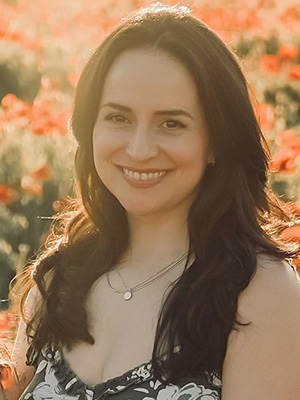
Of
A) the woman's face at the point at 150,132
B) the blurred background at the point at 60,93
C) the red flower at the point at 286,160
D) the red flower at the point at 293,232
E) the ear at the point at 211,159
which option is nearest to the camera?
the woman's face at the point at 150,132

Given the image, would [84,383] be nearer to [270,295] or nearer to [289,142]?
[270,295]

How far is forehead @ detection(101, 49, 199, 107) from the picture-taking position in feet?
9.27

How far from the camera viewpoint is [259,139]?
2982 millimetres

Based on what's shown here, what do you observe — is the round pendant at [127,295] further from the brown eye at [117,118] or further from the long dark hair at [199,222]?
the brown eye at [117,118]

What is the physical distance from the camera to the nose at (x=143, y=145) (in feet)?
9.41

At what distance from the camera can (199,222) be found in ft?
9.68

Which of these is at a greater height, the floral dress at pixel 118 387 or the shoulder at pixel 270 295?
the shoulder at pixel 270 295

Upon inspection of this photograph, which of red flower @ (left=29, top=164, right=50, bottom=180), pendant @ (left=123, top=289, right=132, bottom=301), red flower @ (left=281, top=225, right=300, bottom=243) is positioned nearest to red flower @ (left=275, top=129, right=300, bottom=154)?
red flower @ (left=281, top=225, right=300, bottom=243)

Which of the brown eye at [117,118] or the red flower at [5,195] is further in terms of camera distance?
the red flower at [5,195]

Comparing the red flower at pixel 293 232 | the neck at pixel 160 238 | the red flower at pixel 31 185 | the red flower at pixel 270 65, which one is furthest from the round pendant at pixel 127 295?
the red flower at pixel 270 65

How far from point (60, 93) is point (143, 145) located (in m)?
3.75

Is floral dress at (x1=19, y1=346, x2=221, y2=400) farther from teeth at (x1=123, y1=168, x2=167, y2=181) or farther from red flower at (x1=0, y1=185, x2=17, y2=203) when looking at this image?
red flower at (x1=0, y1=185, x2=17, y2=203)

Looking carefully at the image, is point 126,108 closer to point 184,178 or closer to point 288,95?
point 184,178

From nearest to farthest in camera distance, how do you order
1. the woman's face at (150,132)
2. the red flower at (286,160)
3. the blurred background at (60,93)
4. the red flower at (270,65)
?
the woman's face at (150,132)
the red flower at (286,160)
the blurred background at (60,93)
the red flower at (270,65)
